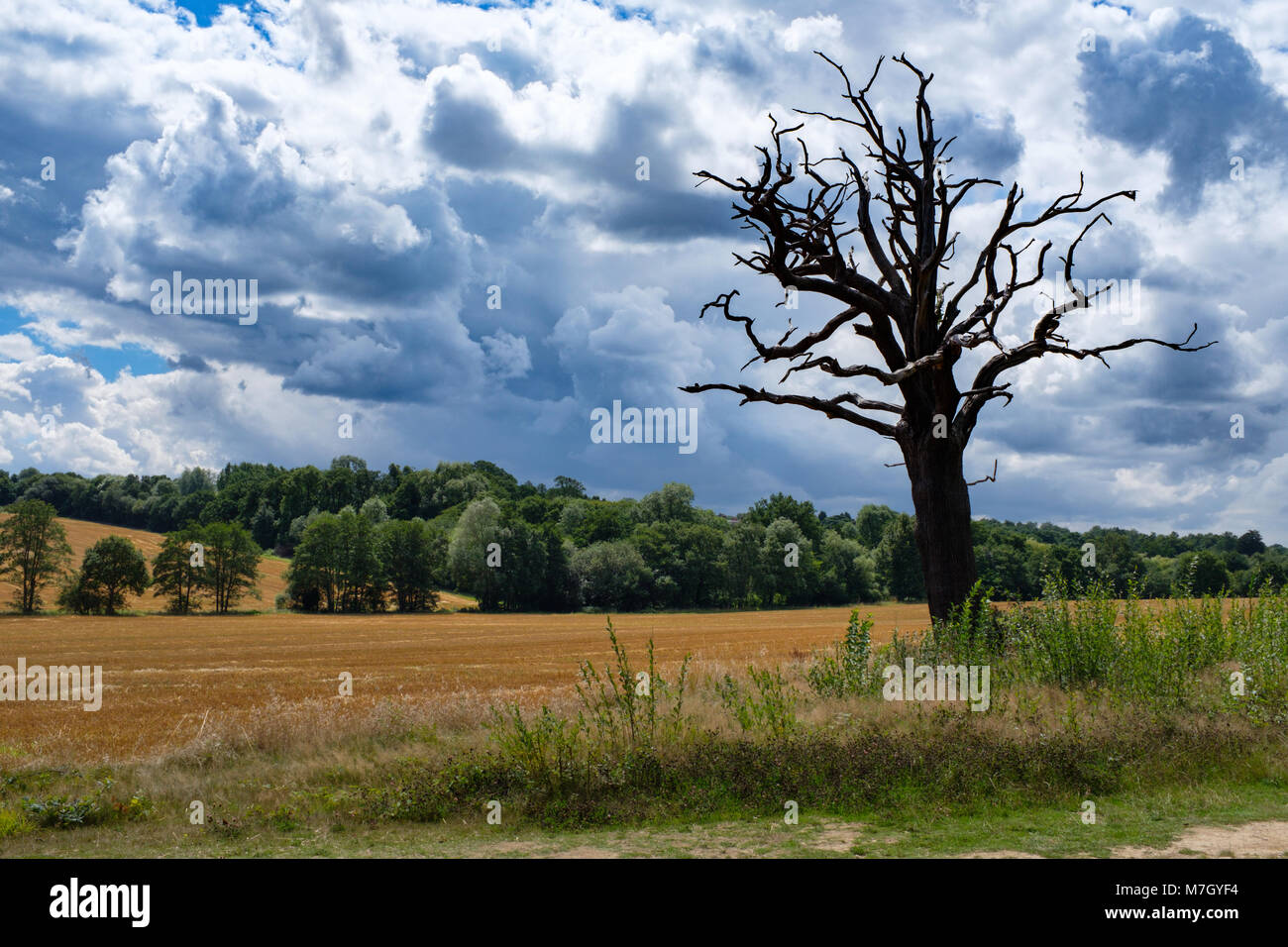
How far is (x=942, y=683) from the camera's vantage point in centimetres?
1357

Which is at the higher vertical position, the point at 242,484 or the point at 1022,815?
the point at 242,484

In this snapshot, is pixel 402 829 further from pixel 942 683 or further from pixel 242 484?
pixel 242 484

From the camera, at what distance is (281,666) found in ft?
116

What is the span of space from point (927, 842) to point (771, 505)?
124 meters

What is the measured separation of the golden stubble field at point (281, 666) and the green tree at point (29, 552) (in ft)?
18.2

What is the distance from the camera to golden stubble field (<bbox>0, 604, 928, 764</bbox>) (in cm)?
1593

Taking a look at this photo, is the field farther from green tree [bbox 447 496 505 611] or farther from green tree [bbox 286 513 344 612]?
green tree [bbox 286 513 344 612]

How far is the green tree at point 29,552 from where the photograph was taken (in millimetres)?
73375

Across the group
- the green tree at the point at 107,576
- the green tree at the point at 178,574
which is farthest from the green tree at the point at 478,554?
the green tree at the point at 107,576

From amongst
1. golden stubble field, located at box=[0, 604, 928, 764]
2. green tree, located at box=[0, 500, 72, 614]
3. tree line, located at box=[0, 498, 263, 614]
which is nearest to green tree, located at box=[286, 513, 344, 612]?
tree line, located at box=[0, 498, 263, 614]

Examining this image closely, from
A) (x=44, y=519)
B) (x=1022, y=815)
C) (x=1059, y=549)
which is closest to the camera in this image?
(x=1022, y=815)

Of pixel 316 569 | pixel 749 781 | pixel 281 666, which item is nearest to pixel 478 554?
pixel 316 569
